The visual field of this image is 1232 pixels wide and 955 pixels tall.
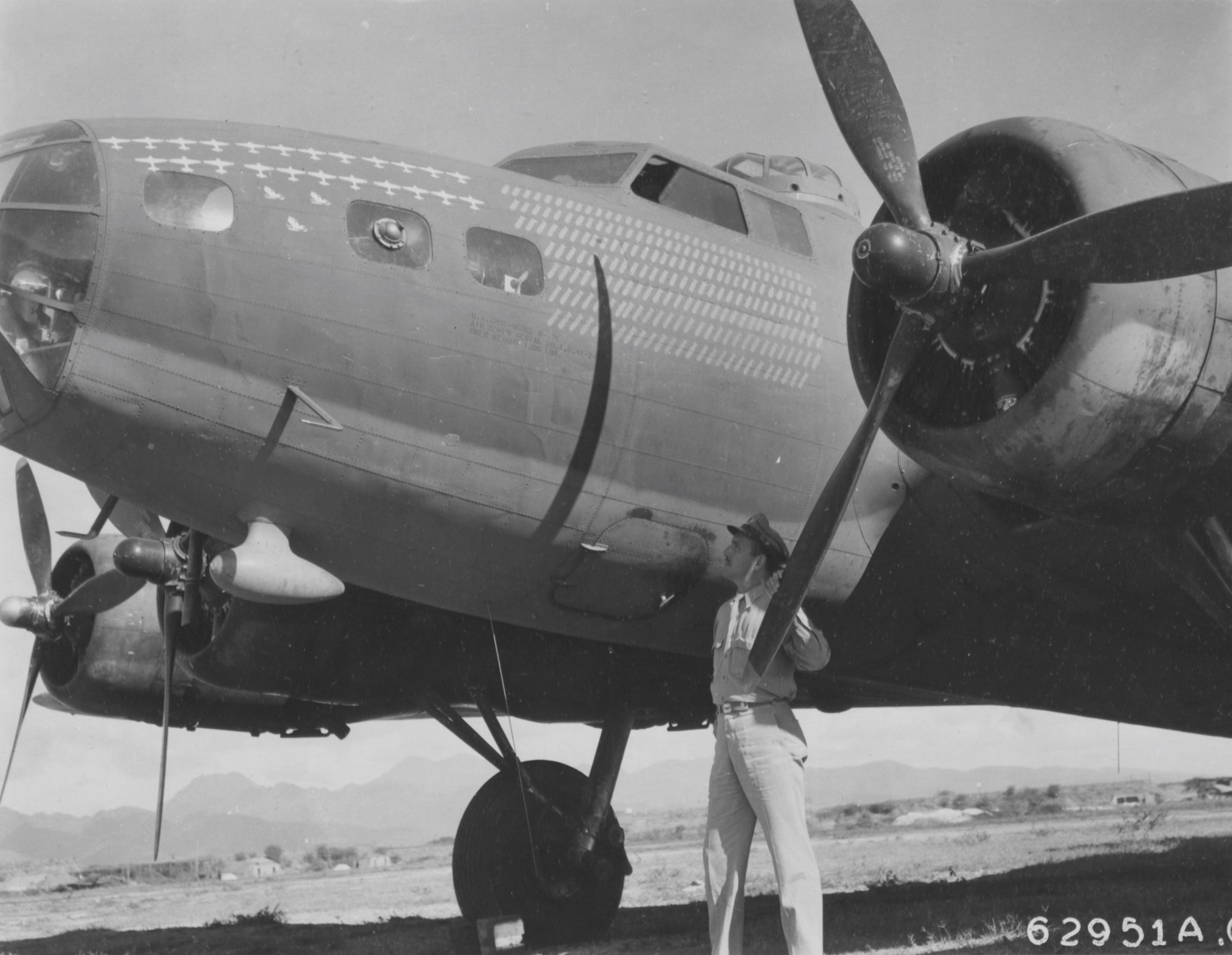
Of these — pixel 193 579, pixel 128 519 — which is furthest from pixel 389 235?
pixel 128 519

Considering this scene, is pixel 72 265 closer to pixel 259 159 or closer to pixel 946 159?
pixel 259 159

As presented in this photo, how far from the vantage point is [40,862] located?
46219 mm

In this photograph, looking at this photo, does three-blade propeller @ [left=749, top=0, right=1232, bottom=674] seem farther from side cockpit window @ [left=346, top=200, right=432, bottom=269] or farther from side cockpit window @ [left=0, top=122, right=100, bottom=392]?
side cockpit window @ [left=0, top=122, right=100, bottom=392]

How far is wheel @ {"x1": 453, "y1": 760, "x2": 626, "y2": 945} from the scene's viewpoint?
8.60 meters

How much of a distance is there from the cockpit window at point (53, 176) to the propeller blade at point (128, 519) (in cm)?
379


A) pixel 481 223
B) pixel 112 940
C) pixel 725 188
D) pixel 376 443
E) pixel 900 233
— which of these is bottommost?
pixel 112 940

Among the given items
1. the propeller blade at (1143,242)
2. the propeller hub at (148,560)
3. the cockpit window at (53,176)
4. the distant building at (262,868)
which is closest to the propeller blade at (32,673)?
the propeller hub at (148,560)

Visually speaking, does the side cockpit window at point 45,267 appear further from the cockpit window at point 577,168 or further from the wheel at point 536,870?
the wheel at point 536,870

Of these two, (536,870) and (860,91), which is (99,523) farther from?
(860,91)

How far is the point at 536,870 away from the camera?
8578mm

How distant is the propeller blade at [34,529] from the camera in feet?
35.6

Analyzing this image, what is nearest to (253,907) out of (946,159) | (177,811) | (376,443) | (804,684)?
(804,684)

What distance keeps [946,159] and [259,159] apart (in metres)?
3.39

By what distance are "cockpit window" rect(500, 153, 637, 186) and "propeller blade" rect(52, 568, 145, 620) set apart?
4.12m
